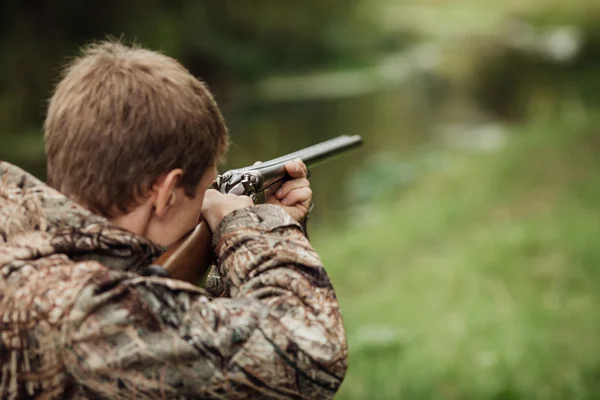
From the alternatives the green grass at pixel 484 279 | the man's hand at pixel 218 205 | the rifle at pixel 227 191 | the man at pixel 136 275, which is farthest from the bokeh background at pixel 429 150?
the man at pixel 136 275

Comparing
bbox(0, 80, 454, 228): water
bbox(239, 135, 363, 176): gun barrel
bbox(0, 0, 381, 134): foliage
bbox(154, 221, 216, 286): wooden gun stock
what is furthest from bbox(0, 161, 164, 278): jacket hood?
bbox(0, 80, 454, 228): water

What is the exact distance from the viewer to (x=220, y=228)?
165 centimetres

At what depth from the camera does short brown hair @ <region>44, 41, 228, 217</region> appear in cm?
145

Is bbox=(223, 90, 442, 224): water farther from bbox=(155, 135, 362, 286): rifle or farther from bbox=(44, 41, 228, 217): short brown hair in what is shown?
bbox=(44, 41, 228, 217): short brown hair

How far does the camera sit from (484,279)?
21.7ft

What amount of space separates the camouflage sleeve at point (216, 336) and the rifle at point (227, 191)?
0.10 metres

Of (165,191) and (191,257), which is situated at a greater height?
(165,191)

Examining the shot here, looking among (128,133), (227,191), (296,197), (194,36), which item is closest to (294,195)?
(296,197)

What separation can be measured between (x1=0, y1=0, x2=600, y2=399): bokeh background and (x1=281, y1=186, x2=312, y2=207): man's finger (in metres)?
0.49

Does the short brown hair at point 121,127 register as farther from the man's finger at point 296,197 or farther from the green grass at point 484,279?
the green grass at point 484,279

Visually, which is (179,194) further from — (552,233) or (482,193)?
(482,193)

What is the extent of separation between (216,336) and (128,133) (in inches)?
15.6

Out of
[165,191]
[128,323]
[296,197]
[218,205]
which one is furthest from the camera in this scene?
[296,197]

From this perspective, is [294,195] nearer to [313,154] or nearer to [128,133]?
[313,154]
